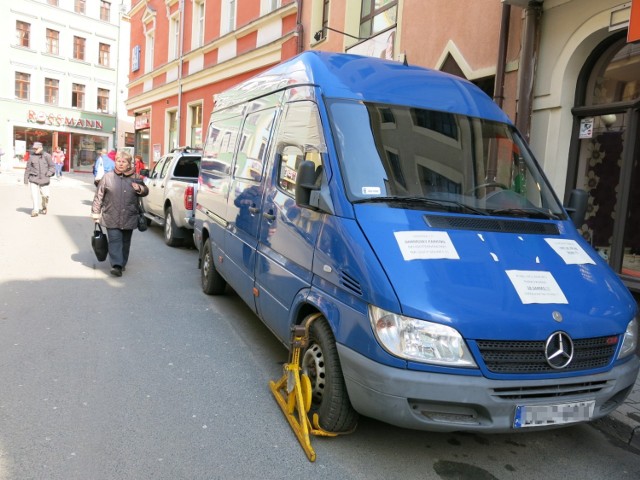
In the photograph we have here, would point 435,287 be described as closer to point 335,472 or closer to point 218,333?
point 335,472

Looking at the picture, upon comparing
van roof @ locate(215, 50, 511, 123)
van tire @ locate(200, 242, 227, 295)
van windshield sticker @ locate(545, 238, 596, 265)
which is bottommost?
van tire @ locate(200, 242, 227, 295)

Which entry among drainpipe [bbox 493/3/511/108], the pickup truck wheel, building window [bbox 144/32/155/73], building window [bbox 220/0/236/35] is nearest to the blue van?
drainpipe [bbox 493/3/511/108]

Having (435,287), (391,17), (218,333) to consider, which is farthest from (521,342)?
(391,17)

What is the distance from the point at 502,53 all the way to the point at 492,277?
5363 mm

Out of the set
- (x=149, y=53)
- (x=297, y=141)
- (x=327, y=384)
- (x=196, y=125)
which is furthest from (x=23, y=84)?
(x=327, y=384)

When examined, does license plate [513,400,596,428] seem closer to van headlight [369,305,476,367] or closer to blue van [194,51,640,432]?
blue van [194,51,640,432]

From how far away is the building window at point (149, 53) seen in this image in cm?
2531

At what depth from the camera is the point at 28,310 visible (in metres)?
5.77

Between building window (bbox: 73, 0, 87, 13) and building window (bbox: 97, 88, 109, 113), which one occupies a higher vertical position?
building window (bbox: 73, 0, 87, 13)

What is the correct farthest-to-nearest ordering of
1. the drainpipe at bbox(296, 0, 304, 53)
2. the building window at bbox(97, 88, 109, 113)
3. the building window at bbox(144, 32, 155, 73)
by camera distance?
the building window at bbox(97, 88, 109, 113) → the building window at bbox(144, 32, 155, 73) → the drainpipe at bbox(296, 0, 304, 53)

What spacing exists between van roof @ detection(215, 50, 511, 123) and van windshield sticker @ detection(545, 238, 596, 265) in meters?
1.30

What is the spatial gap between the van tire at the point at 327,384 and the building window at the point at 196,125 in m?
16.9

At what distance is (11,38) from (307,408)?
42338mm

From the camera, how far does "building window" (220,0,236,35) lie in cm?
1712
